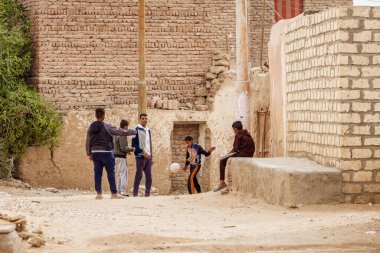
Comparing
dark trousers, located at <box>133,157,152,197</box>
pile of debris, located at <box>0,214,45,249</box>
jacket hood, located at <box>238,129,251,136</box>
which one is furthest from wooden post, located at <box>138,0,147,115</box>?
pile of debris, located at <box>0,214,45,249</box>

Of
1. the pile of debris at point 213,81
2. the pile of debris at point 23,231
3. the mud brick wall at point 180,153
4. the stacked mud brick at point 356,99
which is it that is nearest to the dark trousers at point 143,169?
the stacked mud brick at point 356,99

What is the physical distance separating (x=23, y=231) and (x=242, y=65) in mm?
8936

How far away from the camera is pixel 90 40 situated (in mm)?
24391

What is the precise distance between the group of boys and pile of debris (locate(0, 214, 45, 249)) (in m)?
5.66

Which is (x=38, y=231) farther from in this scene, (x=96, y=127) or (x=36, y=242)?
(x=96, y=127)

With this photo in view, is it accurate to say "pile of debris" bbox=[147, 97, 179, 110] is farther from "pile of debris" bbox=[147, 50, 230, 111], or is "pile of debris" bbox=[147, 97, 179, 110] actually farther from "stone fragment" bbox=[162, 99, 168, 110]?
"pile of debris" bbox=[147, 50, 230, 111]

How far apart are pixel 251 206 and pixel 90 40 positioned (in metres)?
10.3

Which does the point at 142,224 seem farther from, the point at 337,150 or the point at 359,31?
the point at 359,31

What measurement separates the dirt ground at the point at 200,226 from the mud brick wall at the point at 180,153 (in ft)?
28.8

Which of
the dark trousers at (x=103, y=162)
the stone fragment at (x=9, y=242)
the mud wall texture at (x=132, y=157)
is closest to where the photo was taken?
the stone fragment at (x=9, y=242)

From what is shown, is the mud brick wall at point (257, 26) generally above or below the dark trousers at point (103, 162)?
above

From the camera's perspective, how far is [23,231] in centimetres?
1099

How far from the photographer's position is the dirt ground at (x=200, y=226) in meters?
10.7

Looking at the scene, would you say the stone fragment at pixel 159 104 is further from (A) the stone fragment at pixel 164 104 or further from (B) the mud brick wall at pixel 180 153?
(B) the mud brick wall at pixel 180 153
